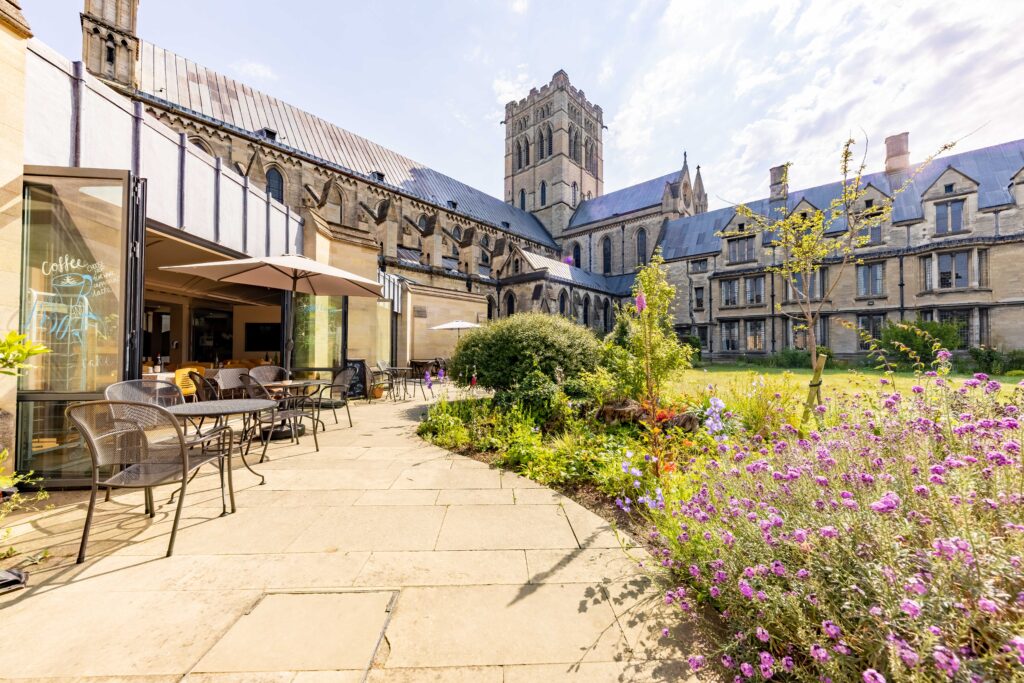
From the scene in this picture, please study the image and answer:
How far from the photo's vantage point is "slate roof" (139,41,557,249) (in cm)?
2106

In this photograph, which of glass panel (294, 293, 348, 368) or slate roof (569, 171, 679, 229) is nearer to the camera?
glass panel (294, 293, 348, 368)

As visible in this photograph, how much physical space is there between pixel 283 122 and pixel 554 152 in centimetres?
3022

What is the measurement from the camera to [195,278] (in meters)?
10.2

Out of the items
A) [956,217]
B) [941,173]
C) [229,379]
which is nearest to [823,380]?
[229,379]

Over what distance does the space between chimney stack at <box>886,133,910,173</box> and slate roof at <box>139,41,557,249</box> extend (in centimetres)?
2878

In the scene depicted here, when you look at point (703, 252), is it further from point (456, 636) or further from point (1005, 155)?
point (456, 636)

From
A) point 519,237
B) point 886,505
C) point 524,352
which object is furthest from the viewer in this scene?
point 519,237

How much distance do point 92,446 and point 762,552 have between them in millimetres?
4101

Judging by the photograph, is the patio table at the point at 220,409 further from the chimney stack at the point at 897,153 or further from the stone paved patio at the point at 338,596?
the chimney stack at the point at 897,153

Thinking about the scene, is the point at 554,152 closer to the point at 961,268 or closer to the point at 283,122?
the point at 283,122

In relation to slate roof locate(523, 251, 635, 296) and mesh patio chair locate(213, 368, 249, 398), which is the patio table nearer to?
mesh patio chair locate(213, 368, 249, 398)

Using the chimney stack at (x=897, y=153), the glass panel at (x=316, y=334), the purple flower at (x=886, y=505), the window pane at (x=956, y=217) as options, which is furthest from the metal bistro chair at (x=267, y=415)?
the chimney stack at (x=897, y=153)

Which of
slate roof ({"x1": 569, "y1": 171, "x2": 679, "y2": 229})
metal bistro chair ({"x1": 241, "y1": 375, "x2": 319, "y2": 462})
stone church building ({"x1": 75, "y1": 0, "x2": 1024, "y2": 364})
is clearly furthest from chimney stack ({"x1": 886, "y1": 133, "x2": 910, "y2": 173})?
metal bistro chair ({"x1": 241, "y1": 375, "x2": 319, "y2": 462})

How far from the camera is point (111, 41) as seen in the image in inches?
731
